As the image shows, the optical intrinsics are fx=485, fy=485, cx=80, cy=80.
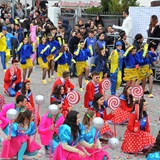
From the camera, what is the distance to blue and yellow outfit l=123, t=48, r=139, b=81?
1217 centimetres

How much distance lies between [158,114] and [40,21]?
8843mm

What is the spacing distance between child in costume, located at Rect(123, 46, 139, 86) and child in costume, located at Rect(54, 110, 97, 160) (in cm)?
541

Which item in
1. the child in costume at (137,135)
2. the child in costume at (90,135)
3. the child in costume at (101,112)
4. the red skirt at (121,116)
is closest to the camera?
the child in costume at (90,135)

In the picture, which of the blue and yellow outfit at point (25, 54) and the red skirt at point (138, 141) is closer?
the red skirt at point (138, 141)

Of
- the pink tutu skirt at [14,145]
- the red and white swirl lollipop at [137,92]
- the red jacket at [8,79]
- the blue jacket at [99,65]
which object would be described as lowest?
the pink tutu skirt at [14,145]

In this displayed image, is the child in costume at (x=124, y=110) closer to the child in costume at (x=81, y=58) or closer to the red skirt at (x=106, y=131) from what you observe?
the red skirt at (x=106, y=131)

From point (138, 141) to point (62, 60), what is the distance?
17.3ft

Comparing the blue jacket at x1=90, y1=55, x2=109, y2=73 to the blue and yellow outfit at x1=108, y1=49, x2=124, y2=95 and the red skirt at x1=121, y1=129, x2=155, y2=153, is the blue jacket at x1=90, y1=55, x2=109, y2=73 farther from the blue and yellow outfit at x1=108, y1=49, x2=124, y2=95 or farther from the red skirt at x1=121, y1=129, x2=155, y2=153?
the red skirt at x1=121, y1=129, x2=155, y2=153

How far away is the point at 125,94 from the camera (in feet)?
33.5

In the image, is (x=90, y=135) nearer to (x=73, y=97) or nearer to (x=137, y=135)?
(x=137, y=135)

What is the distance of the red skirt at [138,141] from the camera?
8401 millimetres

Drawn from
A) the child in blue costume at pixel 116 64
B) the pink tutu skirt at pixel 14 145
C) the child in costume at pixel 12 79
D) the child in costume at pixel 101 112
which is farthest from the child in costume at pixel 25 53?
the pink tutu skirt at pixel 14 145

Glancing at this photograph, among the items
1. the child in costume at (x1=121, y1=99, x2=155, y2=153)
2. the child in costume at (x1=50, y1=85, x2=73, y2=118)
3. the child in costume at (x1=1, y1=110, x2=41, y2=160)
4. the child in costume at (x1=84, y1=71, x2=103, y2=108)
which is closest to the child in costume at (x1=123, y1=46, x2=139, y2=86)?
the child in costume at (x1=84, y1=71, x2=103, y2=108)

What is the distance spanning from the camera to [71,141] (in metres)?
6.85
